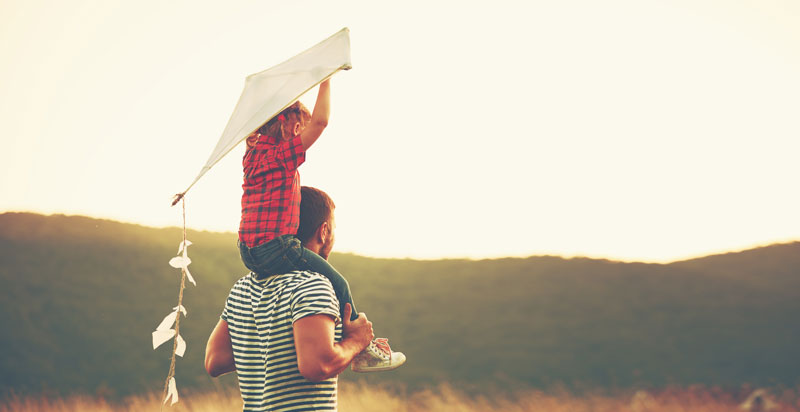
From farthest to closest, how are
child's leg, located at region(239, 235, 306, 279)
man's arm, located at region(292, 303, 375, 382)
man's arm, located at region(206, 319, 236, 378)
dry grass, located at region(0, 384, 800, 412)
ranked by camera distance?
dry grass, located at region(0, 384, 800, 412) < man's arm, located at region(206, 319, 236, 378) < child's leg, located at region(239, 235, 306, 279) < man's arm, located at region(292, 303, 375, 382)

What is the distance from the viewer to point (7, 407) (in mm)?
14852

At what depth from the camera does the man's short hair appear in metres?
3.08

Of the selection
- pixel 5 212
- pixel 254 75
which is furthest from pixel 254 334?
pixel 5 212

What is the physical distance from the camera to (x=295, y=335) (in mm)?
2717

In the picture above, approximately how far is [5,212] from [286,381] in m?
21.7

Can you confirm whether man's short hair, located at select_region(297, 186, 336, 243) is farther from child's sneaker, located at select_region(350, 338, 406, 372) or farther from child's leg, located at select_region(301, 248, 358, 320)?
child's sneaker, located at select_region(350, 338, 406, 372)

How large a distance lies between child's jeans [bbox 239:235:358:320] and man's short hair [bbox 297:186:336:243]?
2.8 inches

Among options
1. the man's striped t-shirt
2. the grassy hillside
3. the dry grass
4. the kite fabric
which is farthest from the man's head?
the grassy hillside

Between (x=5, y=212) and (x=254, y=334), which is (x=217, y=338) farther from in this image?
(x=5, y=212)

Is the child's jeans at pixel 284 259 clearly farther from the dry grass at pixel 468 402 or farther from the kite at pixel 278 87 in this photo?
the dry grass at pixel 468 402

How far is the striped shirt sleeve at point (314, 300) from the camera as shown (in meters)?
2.71

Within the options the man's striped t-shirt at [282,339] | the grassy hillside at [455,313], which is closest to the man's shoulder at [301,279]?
the man's striped t-shirt at [282,339]

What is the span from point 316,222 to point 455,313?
1691 cm

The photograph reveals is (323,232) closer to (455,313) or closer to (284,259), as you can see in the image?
(284,259)
